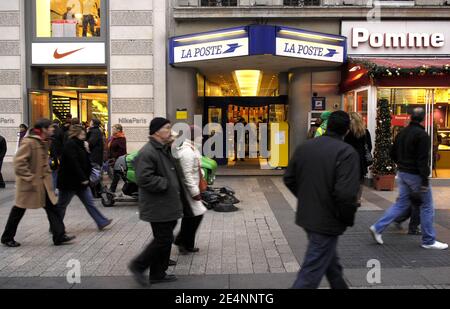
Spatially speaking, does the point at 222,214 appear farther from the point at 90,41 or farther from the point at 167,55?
the point at 90,41

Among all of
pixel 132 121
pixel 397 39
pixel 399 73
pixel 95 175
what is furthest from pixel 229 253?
pixel 397 39

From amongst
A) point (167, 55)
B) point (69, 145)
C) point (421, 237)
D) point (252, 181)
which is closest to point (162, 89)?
point (167, 55)

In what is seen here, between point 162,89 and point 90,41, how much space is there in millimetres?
2694

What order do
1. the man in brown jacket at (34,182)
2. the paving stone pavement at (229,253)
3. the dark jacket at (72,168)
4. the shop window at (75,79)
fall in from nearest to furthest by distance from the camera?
the paving stone pavement at (229,253) → the man in brown jacket at (34,182) → the dark jacket at (72,168) → the shop window at (75,79)

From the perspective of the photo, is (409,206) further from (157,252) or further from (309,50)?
(309,50)

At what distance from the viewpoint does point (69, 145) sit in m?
7.11

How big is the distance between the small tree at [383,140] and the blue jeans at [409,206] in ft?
16.3

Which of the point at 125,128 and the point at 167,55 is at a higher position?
the point at 167,55

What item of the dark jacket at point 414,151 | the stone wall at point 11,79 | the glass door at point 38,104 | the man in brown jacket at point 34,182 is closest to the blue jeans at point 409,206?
the dark jacket at point 414,151

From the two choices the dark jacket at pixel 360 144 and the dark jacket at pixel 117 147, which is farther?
the dark jacket at pixel 117 147

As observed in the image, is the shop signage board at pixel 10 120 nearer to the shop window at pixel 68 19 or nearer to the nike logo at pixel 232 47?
the shop window at pixel 68 19

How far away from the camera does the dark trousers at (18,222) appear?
6676 mm

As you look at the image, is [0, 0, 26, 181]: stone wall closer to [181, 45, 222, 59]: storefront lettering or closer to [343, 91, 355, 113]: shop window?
[181, 45, 222, 59]: storefront lettering

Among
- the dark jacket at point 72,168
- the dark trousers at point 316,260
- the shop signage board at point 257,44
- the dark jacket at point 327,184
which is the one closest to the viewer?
the dark jacket at point 327,184
